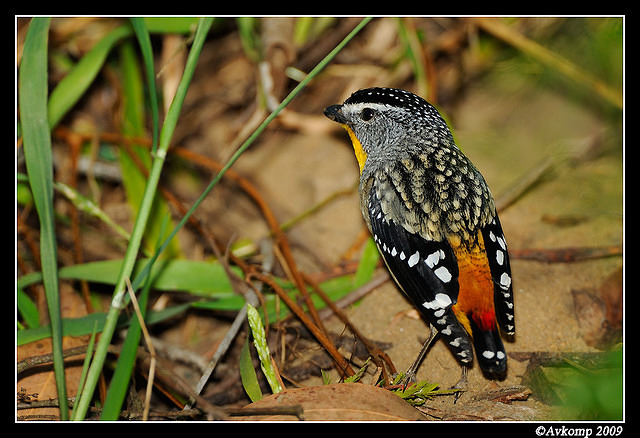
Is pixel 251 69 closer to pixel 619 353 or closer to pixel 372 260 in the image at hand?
pixel 372 260

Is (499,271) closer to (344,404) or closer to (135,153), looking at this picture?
(344,404)

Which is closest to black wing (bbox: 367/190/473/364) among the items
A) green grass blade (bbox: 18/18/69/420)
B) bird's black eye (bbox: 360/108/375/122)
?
bird's black eye (bbox: 360/108/375/122)

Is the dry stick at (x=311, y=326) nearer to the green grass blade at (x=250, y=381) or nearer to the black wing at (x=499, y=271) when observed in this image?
the green grass blade at (x=250, y=381)

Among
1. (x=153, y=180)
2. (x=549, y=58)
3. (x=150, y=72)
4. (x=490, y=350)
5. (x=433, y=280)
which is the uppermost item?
(x=549, y=58)

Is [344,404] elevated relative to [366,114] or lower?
lower

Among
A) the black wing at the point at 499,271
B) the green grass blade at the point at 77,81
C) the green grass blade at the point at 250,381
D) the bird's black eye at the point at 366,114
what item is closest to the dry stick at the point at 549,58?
the bird's black eye at the point at 366,114

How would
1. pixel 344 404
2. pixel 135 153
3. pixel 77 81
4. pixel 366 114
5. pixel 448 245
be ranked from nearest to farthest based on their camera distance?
pixel 344 404 < pixel 448 245 < pixel 366 114 < pixel 77 81 < pixel 135 153

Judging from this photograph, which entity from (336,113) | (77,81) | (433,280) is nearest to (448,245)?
(433,280)

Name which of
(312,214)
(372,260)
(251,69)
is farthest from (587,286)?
(251,69)
